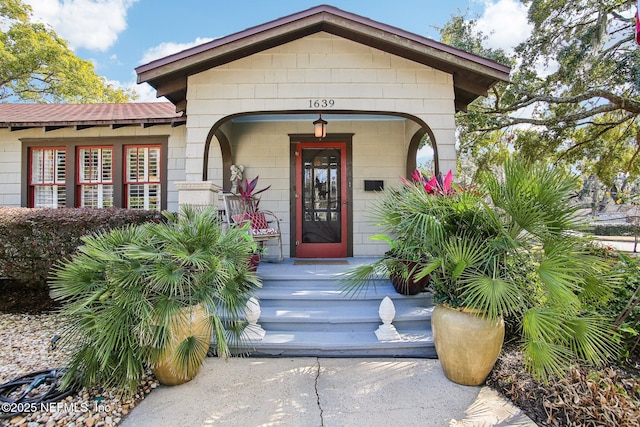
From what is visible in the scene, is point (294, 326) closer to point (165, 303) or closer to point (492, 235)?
point (165, 303)

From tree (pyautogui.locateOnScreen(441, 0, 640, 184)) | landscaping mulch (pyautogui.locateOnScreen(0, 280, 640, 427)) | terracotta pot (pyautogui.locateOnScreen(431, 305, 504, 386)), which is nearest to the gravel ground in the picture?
landscaping mulch (pyautogui.locateOnScreen(0, 280, 640, 427))

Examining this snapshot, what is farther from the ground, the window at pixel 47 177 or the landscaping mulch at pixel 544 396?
the window at pixel 47 177

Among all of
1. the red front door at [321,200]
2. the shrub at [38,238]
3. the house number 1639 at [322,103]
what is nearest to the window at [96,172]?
the shrub at [38,238]

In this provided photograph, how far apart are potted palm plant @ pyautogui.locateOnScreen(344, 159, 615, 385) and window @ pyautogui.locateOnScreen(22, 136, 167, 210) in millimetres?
5317

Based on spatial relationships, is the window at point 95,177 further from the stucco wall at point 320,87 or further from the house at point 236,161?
the stucco wall at point 320,87

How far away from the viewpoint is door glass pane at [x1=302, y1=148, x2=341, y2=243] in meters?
→ 6.12

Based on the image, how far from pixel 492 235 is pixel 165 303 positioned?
2.58 m

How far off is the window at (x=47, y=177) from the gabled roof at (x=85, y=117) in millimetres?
531

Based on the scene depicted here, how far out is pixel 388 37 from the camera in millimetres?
4172

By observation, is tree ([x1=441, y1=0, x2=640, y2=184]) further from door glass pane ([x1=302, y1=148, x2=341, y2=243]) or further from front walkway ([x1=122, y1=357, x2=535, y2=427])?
front walkway ([x1=122, y1=357, x2=535, y2=427])

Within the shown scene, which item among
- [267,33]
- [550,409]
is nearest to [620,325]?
[550,409]

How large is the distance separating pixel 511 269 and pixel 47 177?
7.93 metres

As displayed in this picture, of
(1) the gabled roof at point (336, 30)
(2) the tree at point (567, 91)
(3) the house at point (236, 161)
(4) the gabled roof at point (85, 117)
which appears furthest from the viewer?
(2) the tree at point (567, 91)

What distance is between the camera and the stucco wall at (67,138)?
6195 millimetres
